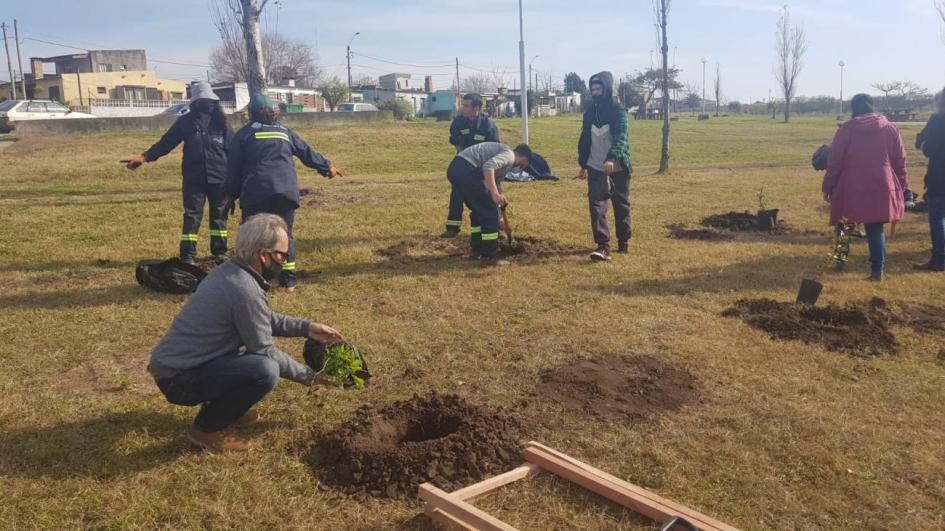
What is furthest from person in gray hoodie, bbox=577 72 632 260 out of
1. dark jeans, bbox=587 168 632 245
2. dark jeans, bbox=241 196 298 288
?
dark jeans, bbox=241 196 298 288

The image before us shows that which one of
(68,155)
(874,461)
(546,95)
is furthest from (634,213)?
(546,95)


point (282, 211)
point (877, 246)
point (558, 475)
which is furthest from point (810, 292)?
point (282, 211)

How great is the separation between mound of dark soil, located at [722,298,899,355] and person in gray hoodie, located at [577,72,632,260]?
219cm

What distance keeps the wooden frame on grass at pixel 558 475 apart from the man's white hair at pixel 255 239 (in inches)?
56.2

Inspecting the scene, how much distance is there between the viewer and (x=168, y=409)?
4195 mm

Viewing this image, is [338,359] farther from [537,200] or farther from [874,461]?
[537,200]

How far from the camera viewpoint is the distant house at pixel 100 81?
58.7 meters

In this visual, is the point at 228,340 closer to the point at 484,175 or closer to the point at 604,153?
the point at 484,175

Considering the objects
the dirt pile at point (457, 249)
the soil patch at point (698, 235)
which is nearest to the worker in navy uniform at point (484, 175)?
the dirt pile at point (457, 249)

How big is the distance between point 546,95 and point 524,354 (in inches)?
2698

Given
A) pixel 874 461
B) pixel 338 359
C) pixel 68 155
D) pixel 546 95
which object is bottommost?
pixel 874 461

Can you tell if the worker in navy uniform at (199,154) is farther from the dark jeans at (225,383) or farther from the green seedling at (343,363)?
the dark jeans at (225,383)

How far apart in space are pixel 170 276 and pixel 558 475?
189 inches

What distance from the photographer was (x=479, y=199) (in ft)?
25.0
